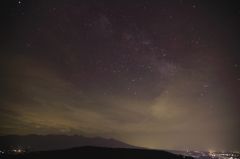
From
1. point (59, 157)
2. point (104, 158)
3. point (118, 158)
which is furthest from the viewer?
→ point (118, 158)

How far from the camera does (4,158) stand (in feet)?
58.2

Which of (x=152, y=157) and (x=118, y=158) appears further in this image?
(x=152, y=157)

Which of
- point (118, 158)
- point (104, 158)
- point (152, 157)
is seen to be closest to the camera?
point (104, 158)

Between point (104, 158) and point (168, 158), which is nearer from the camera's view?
point (104, 158)

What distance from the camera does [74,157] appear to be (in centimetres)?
1975

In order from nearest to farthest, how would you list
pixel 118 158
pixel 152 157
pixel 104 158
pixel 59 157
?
pixel 59 157 < pixel 104 158 < pixel 118 158 < pixel 152 157

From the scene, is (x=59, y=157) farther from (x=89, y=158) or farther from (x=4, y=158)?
(x=4, y=158)

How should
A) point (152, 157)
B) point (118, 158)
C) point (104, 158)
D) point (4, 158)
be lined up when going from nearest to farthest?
point (4, 158) < point (104, 158) < point (118, 158) < point (152, 157)

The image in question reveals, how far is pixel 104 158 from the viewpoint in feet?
68.0

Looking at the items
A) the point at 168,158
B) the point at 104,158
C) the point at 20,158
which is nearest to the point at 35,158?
the point at 20,158

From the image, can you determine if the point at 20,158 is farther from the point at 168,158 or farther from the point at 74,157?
the point at 168,158

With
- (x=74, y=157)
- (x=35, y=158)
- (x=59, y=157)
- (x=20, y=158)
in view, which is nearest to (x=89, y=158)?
(x=74, y=157)

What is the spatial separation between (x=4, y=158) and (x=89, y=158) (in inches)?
412

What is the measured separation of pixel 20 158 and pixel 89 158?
8742 mm
